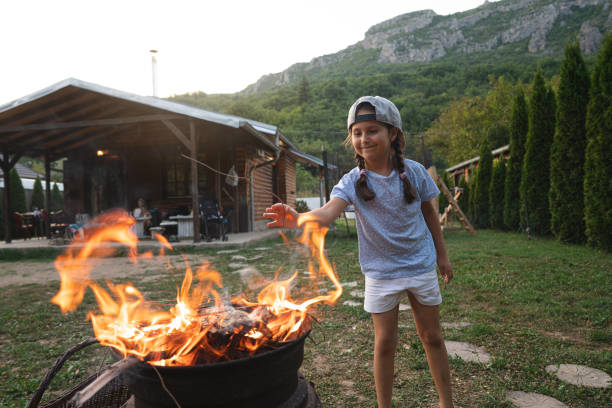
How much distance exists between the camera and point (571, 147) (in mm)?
7438

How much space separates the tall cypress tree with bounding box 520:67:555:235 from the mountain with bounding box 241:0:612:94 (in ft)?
144

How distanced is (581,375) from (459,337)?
789 millimetres

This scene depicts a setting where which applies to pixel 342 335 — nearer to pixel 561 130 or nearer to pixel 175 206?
pixel 561 130

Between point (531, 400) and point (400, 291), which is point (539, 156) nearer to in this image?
point (531, 400)

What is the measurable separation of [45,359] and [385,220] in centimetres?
290

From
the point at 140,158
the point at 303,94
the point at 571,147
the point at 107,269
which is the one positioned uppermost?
the point at 303,94

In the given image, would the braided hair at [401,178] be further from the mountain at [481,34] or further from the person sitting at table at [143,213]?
the mountain at [481,34]

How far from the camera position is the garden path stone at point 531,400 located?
1817 mm

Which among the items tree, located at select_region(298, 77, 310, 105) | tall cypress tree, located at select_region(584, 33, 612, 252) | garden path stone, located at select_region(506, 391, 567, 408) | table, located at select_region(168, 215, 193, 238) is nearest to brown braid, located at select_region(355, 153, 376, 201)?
garden path stone, located at select_region(506, 391, 567, 408)

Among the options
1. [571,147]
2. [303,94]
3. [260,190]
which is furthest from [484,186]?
[303,94]

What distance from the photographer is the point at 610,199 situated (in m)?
6.12

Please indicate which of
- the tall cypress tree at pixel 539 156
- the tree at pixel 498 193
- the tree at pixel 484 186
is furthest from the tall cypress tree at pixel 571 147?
the tree at pixel 484 186

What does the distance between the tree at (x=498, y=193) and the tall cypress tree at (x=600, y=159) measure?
185 inches

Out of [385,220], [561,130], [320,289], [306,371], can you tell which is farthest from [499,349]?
[561,130]
